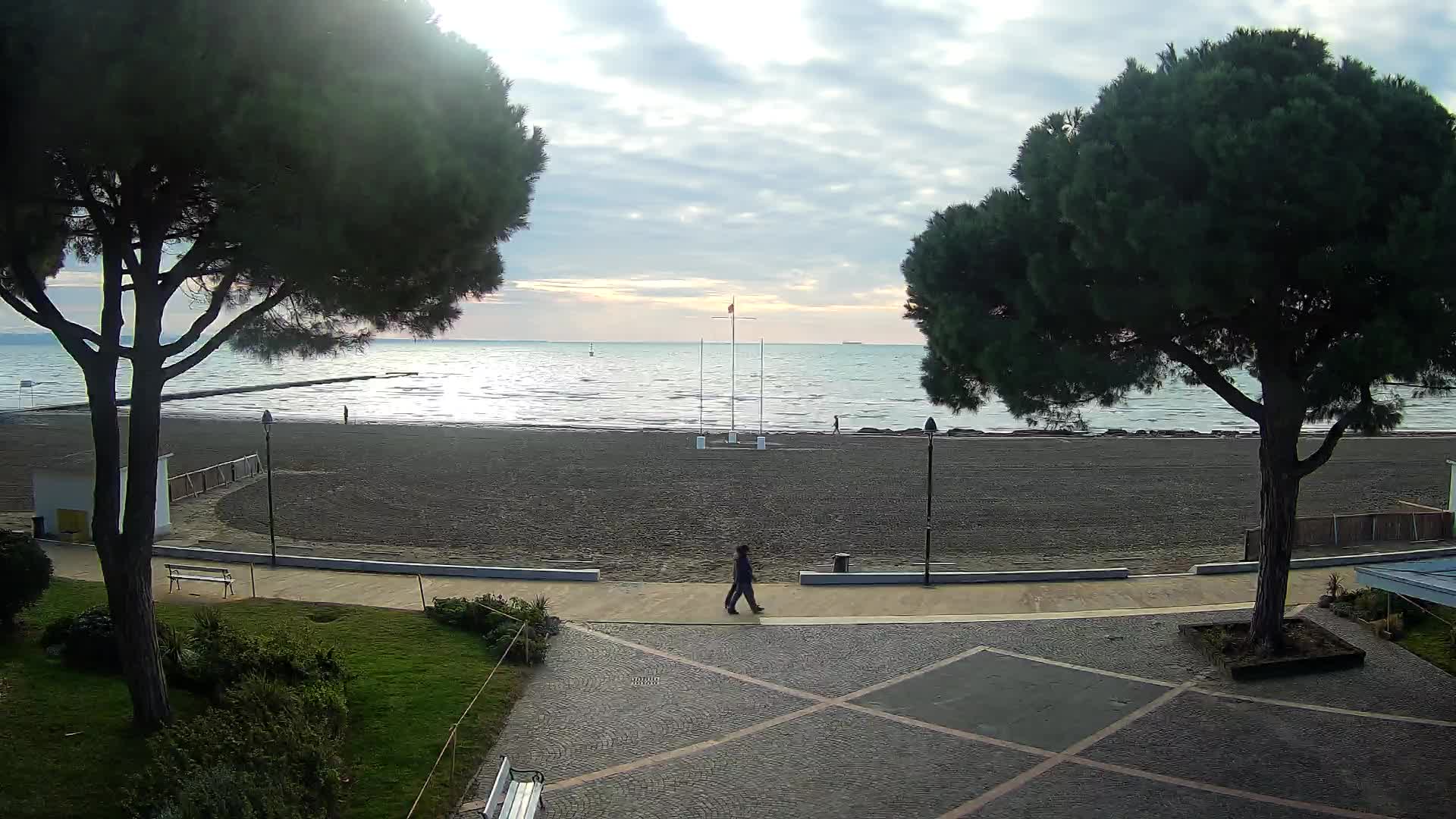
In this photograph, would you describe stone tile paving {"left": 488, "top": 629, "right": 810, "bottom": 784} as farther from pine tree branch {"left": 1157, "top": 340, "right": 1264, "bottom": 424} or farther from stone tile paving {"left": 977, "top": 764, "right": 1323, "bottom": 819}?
pine tree branch {"left": 1157, "top": 340, "right": 1264, "bottom": 424}

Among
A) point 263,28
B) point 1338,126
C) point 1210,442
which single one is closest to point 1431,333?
point 1338,126

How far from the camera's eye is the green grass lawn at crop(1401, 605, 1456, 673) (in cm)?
1325

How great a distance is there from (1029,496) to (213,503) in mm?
25830

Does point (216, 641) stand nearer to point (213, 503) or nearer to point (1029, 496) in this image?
point (213, 503)

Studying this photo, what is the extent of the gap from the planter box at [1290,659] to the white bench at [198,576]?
53.1 ft

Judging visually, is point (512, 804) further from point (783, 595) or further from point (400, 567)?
point (400, 567)

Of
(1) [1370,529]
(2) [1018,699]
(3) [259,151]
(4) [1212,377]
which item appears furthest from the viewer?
(1) [1370,529]

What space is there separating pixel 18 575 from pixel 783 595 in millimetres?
11563

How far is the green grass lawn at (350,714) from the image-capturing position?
8211mm

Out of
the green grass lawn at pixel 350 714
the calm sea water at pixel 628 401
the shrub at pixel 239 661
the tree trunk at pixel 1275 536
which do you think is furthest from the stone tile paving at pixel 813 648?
the calm sea water at pixel 628 401

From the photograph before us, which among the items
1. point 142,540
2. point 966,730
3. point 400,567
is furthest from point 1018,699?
point 400,567

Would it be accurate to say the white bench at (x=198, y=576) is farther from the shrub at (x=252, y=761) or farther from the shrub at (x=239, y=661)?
the shrub at (x=252, y=761)

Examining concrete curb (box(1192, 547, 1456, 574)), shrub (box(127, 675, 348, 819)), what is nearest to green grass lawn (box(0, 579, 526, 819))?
shrub (box(127, 675, 348, 819))

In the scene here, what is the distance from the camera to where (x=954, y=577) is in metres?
18.2
